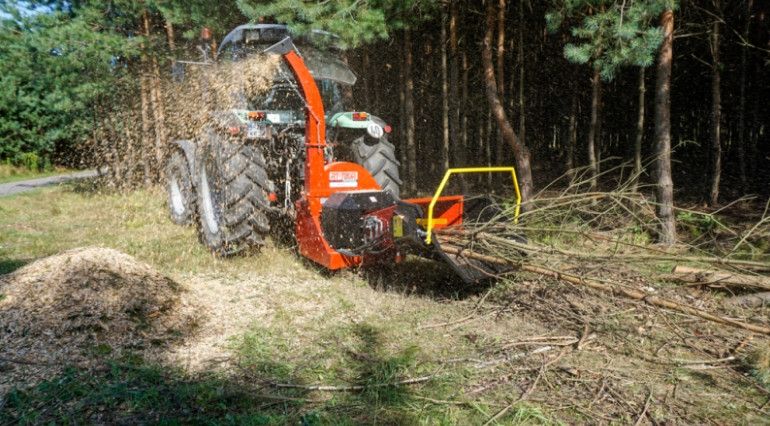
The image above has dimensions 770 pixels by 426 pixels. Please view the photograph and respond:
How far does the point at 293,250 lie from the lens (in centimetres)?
588

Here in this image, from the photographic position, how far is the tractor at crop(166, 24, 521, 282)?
4.78 m

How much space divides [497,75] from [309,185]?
660 centimetres

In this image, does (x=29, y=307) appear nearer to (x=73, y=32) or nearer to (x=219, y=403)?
(x=219, y=403)

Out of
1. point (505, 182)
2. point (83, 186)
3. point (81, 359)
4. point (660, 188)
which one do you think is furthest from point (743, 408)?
point (83, 186)

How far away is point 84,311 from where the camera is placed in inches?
144

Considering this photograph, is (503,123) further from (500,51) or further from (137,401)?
(137,401)

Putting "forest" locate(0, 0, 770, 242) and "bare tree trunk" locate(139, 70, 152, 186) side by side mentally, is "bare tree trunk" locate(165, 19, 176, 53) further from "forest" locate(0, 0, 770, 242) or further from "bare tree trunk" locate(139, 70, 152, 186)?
"bare tree trunk" locate(139, 70, 152, 186)

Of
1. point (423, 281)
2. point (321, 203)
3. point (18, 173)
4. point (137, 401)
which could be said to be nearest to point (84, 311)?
point (137, 401)

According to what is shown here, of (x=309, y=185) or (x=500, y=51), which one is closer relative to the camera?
(x=309, y=185)

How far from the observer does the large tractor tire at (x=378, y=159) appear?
6.29m

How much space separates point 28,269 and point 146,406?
231 cm

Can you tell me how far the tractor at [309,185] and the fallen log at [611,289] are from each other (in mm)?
88

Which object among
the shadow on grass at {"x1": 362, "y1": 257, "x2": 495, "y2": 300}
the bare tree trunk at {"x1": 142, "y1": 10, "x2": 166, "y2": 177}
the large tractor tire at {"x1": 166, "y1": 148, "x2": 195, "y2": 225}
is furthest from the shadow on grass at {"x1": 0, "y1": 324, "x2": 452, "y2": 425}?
the bare tree trunk at {"x1": 142, "y1": 10, "x2": 166, "y2": 177}

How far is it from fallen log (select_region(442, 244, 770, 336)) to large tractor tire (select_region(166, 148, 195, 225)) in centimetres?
396
